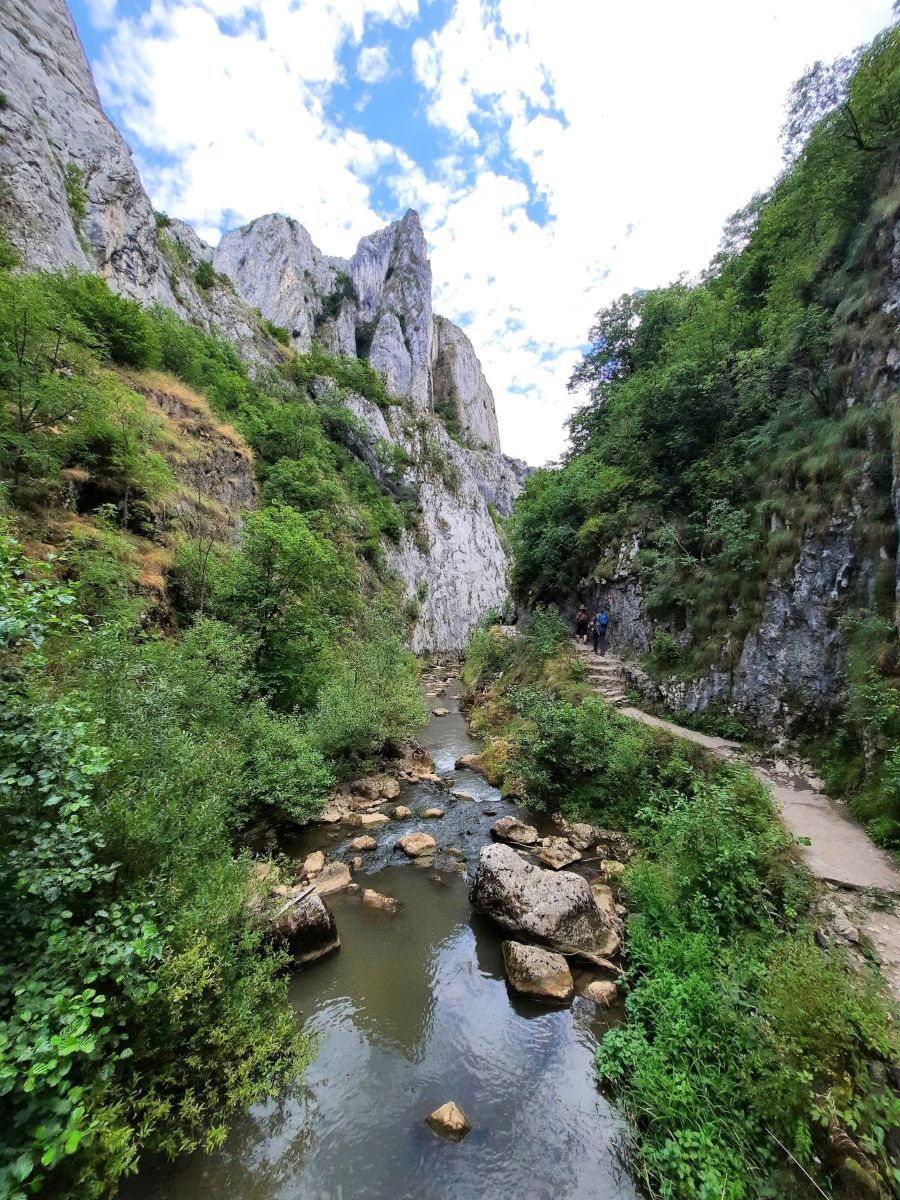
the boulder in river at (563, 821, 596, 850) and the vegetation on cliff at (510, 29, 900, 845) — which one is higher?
the vegetation on cliff at (510, 29, 900, 845)

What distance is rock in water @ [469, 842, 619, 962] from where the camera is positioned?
6328mm

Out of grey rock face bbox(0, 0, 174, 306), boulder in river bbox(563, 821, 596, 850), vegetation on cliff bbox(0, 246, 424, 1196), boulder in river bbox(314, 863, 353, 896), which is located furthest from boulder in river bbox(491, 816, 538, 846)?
grey rock face bbox(0, 0, 174, 306)

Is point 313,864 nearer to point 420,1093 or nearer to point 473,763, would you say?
point 420,1093

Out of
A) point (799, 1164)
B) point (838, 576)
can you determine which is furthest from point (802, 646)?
point (799, 1164)

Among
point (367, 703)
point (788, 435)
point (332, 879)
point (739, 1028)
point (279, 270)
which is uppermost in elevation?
point (279, 270)

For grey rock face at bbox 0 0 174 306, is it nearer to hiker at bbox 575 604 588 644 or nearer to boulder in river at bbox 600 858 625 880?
hiker at bbox 575 604 588 644

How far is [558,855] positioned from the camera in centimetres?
845

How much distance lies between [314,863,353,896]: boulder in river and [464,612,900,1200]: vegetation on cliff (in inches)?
183

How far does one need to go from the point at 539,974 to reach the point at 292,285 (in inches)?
2581

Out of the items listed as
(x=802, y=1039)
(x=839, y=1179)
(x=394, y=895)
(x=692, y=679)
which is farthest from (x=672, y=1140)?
(x=692, y=679)

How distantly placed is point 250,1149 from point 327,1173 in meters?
0.70

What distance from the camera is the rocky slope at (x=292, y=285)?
19391 millimetres

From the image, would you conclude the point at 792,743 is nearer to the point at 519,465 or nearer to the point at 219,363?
the point at 219,363

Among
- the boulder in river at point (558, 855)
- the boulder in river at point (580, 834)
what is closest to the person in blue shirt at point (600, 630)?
the boulder in river at point (580, 834)
